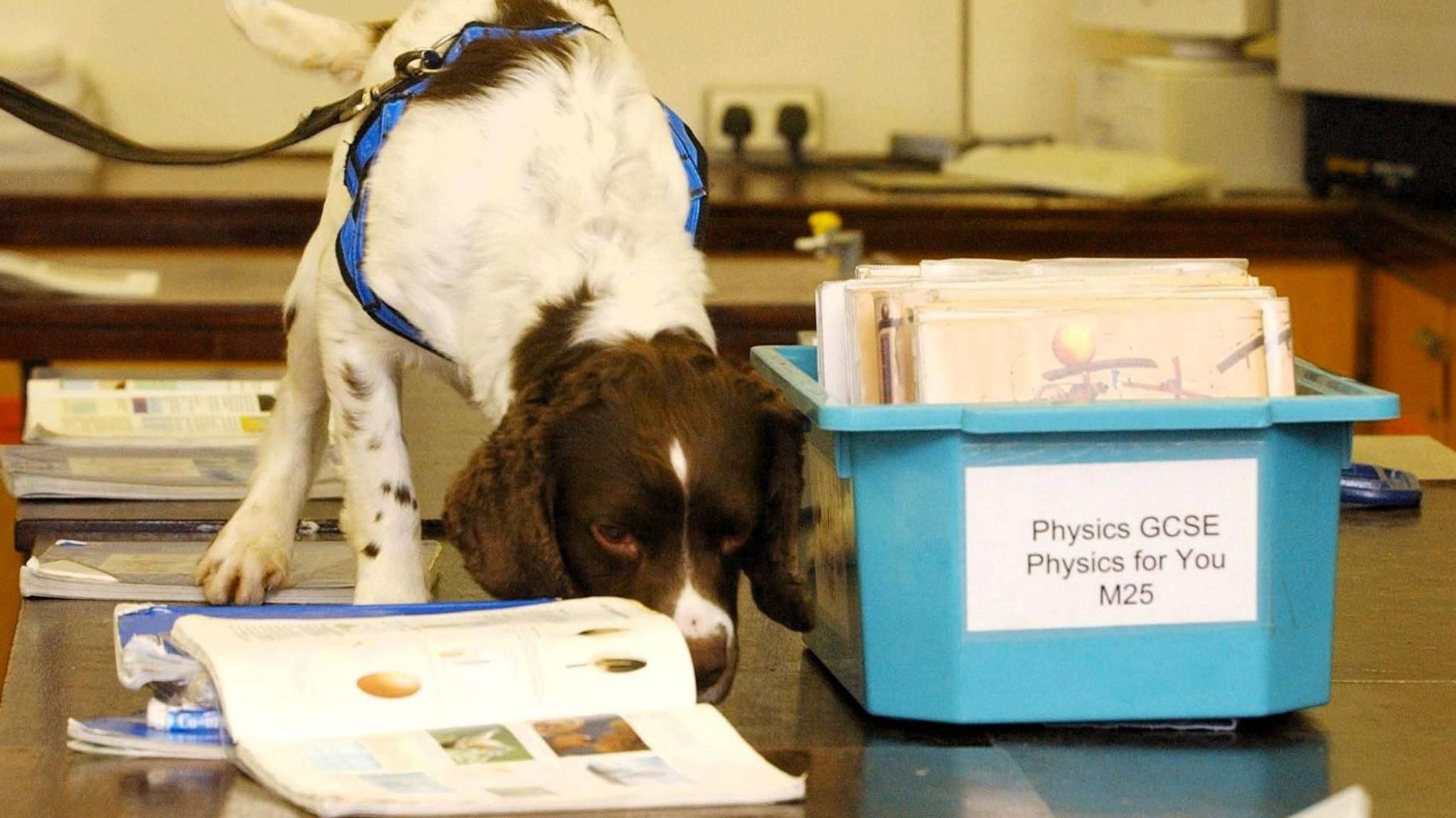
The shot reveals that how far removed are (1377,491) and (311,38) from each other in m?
1.31

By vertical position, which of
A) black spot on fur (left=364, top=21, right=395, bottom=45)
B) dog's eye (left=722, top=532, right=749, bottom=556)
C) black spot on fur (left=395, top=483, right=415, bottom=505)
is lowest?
black spot on fur (left=395, top=483, right=415, bottom=505)

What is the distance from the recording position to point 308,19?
7.86 feet

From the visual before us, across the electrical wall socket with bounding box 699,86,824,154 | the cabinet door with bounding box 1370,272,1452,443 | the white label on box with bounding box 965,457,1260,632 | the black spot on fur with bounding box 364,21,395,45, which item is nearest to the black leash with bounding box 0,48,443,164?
the black spot on fur with bounding box 364,21,395,45

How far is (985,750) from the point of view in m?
1.29

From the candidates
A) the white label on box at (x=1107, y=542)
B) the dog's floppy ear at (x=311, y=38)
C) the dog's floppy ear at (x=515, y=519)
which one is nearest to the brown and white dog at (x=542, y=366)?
the dog's floppy ear at (x=515, y=519)

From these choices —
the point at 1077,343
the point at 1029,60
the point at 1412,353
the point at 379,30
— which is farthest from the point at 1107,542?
the point at 1029,60

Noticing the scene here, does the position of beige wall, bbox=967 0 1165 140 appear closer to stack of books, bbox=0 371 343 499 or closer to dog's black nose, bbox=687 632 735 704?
stack of books, bbox=0 371 343 499

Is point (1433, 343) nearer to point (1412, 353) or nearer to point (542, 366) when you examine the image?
point (1412, 353)

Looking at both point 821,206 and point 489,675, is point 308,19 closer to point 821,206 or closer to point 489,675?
point 489,675

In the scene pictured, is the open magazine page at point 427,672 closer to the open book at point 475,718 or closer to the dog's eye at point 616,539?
the open book at point 475,718

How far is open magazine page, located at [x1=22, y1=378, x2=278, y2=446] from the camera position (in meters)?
2.23

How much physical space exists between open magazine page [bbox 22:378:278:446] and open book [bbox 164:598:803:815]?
96cm

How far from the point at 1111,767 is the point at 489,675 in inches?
15.3

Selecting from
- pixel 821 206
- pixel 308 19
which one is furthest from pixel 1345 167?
pixel 308 19
